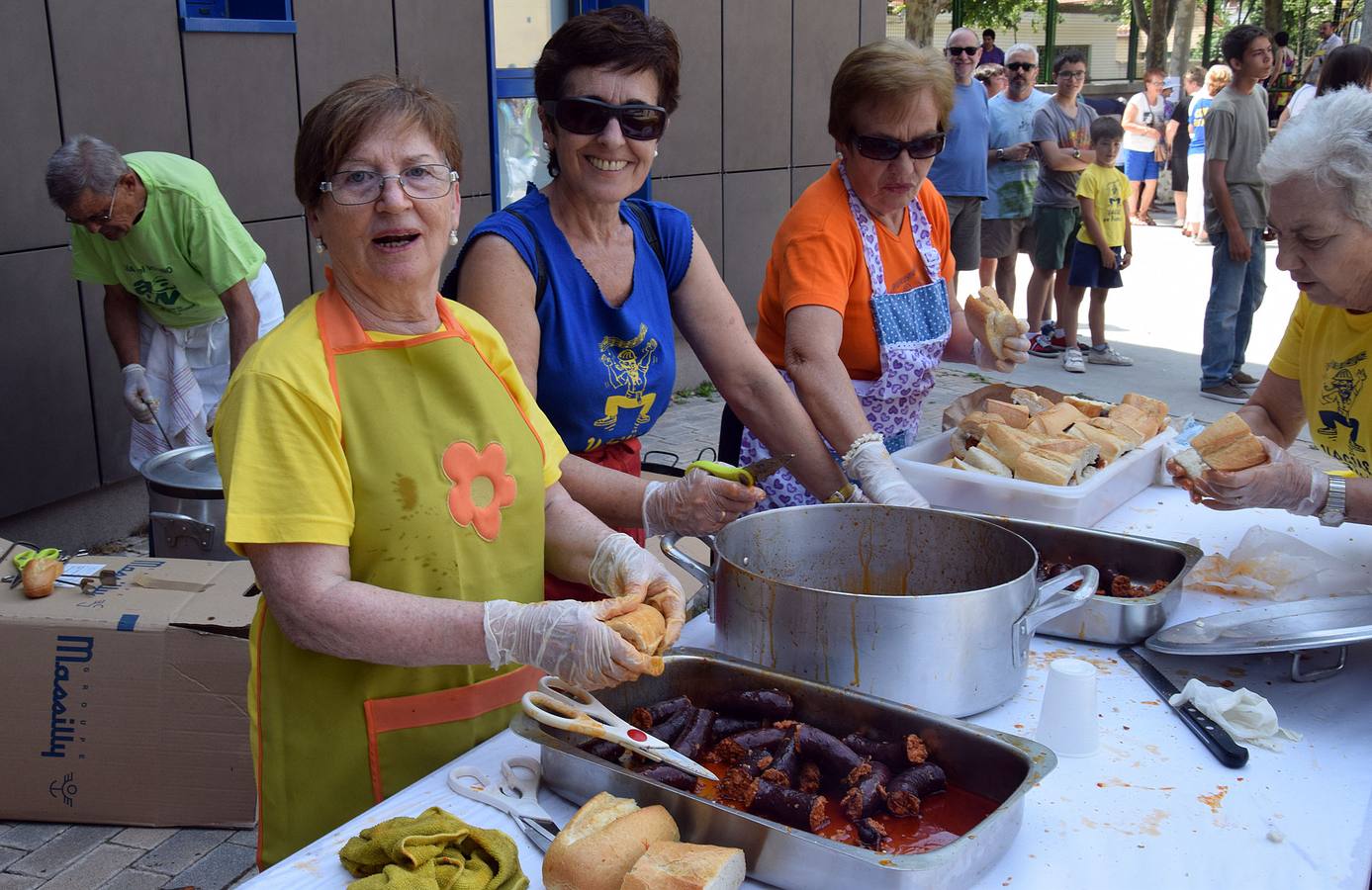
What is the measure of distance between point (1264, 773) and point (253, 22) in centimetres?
521

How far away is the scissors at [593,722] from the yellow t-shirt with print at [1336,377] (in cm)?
193

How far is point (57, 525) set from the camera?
17.1 ft

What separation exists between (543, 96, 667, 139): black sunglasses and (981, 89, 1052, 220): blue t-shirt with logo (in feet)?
23.3

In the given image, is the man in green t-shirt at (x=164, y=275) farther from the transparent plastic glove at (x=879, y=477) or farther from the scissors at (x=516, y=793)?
the scissors at (x=516, y=793)

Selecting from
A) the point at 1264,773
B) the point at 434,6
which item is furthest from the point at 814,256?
the point at 434,6

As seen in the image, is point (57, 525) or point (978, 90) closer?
point (57, 525)

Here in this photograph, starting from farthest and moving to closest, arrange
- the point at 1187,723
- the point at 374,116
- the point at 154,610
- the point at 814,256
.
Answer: the point at 154,610, the point at 814,256, the point at 1187,723, the point at 374,116

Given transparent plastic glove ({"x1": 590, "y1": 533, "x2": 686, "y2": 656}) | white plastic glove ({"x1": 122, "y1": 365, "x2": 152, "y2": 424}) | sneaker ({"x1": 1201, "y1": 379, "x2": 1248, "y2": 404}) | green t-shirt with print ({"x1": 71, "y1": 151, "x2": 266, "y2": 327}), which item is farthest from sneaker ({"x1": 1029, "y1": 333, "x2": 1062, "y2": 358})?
transparent plastic glove ({"x1": 590, "y1": 533, "x2": 686, "y2": 656})

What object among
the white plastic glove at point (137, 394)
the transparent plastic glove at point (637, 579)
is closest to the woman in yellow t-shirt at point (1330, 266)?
the transparent plastic glove at point (637, 579)

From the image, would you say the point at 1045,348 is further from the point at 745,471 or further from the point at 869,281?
the point at 745,471

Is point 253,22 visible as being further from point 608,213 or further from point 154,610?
point 608,213

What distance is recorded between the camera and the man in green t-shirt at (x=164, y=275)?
4152 mm

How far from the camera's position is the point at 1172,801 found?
5.72 feet

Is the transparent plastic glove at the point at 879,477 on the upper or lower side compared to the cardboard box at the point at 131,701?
upper
